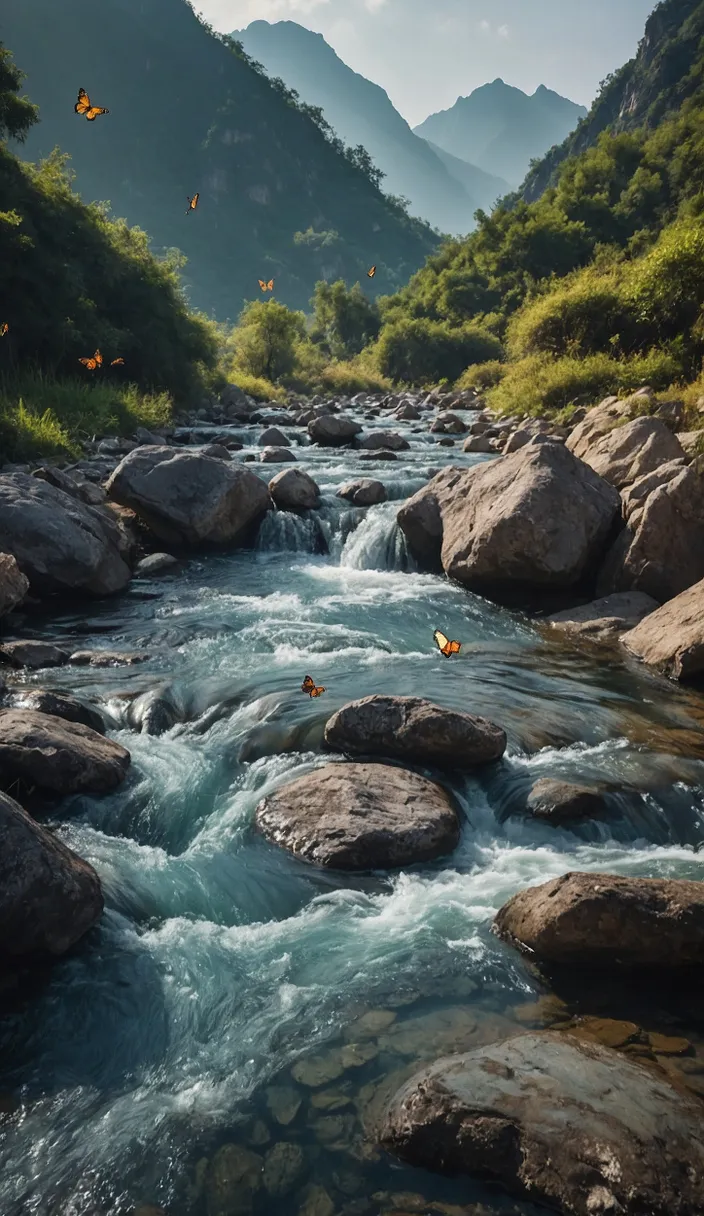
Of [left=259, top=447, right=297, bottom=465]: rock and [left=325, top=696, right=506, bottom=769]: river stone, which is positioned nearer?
[left=325, top=696, right=506, bottom=769]: river stone

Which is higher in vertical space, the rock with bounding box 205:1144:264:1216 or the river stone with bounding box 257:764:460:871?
the river stone with bounding box 257:764:460:871

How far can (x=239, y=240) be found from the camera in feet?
442

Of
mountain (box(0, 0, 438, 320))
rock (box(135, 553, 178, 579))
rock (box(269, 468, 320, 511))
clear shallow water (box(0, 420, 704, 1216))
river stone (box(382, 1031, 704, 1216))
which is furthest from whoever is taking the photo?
mountain (box(0, 0, 438, 320))

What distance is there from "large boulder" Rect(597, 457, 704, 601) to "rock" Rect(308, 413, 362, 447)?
44.1 ft

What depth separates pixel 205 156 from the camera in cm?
13938

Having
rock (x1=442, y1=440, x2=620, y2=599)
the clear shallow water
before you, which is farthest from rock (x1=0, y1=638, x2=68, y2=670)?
rock (x1=442, y1=440, x2=620, y2=599)

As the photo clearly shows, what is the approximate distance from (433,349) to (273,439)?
26977 mm

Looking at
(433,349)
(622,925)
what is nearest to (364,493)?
(622,925)

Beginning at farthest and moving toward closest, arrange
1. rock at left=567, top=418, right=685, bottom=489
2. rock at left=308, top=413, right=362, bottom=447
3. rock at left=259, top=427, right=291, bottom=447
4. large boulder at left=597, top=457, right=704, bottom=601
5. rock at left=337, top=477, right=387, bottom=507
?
rock at left=308, top=413, right=362, bottom=447 → rock at left=259, top=427, right=291, bottom=447 → rock at left=337, top=477, right=387, bottom=507 → rock at left=567, top=418, right=685, bottom=489 → large boulder at left=597, top=457, right=704, bottom=601

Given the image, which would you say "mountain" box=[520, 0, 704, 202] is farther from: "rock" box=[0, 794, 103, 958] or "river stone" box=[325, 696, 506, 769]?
"rock" box=[0, 794, 103, 958]

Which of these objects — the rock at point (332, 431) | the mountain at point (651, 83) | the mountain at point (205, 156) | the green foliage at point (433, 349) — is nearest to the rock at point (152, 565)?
the rock at point (332, 431)

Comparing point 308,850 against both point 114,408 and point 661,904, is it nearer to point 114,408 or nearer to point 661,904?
point 661,904

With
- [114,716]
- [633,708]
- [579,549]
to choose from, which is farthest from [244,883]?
[579,549]

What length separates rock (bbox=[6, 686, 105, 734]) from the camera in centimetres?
652
